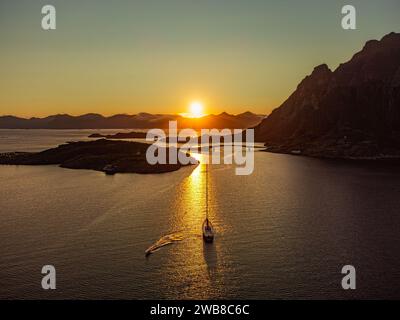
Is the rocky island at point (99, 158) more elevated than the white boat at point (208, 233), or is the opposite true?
the rocky island at point (99, 158)

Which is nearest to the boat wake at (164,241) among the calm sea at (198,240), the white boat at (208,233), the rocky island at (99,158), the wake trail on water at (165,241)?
the wake trail on water at (165,241)

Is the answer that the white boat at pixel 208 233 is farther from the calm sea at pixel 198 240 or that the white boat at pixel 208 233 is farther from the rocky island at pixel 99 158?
the rocky island at pixel 99 158

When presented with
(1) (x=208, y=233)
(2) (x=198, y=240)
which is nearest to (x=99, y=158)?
(2) (x=198, y=240)

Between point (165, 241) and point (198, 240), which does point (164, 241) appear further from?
point (198, 240)

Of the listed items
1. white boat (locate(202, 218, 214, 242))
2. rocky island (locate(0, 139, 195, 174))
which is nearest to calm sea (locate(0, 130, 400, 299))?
white boat (locate(202, 218, 214, 242))

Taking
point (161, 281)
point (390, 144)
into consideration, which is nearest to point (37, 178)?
point (161, 281)
